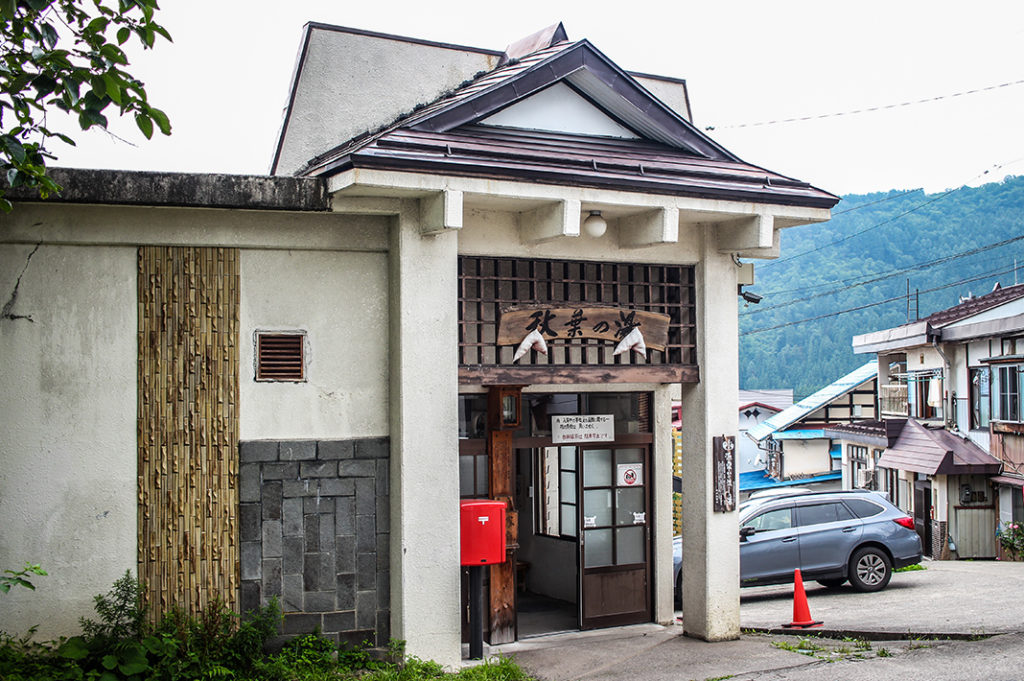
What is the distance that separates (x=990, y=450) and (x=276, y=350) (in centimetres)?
2455

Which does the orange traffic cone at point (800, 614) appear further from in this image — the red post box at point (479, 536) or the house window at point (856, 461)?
the house window at point (856, 461)

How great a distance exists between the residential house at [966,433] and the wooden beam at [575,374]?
59.3ft

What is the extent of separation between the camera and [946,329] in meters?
28.8

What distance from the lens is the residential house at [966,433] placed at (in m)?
26.3

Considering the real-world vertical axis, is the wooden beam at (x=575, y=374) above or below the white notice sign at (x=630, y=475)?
above

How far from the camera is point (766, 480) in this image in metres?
45.6

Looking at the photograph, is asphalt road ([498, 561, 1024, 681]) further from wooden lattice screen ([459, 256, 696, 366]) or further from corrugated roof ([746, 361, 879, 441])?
corrugated roof ([746, 361, 879, 441])

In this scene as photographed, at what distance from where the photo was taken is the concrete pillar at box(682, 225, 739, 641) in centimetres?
1041

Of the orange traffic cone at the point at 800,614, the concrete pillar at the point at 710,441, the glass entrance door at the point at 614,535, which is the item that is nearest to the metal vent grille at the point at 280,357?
the glass entrance door at the point at 614,535

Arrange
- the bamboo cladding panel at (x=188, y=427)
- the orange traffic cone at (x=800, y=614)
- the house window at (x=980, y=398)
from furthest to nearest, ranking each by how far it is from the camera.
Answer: the house window at (x=980, y=398) → the orange traffic cone at (x=800, y=614) → the bamboo cladding panel at (x=188, y=427)

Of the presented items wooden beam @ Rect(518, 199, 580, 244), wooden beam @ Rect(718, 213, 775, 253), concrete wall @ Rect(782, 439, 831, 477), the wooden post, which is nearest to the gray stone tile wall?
the wooden post

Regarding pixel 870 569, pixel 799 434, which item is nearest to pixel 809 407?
pixel 799 434

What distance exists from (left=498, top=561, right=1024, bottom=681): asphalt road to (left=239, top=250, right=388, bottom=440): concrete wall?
9.82 feet

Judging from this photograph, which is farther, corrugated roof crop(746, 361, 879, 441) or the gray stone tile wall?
corrugated roof crop(746, 361, 879, 441)
